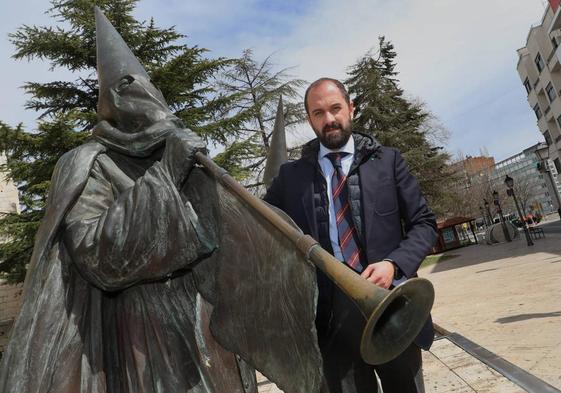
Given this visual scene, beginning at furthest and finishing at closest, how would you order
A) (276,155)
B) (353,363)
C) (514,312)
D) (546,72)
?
1. (546,72)
2. (514,312)
3. (276,155)
4. (353,363)

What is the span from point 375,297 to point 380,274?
63 centimetres

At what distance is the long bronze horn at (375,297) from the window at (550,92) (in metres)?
44.0

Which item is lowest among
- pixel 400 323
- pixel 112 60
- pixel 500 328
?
pixel 500 328

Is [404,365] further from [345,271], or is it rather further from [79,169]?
[79,169]

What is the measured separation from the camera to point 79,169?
163 centimetres

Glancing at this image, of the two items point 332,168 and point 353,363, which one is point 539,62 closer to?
point 332,168

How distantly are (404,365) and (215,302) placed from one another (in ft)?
3.25

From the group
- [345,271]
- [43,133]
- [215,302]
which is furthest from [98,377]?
[43,133]

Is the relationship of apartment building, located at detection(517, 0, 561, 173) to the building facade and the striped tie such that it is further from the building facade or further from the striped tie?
the striped tie

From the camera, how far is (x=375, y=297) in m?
1.27

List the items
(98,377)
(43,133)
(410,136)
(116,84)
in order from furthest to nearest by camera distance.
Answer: (410,136) < (43,133) < (116,84) < (98,377)

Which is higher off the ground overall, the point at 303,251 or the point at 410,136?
the point at 410,136

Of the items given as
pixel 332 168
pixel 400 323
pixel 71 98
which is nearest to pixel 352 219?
pixel 332 168

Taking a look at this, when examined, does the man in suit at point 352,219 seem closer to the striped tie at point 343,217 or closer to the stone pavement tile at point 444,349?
the striped tie at point 343,217
